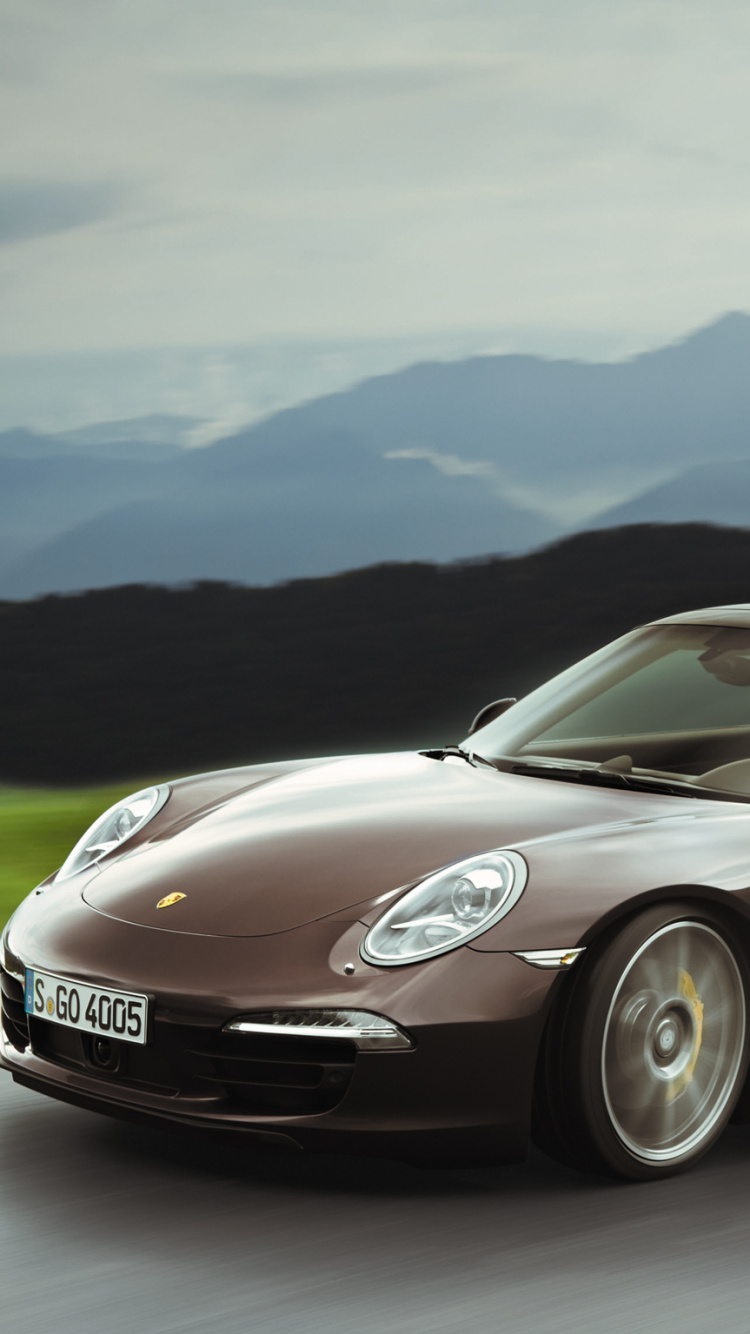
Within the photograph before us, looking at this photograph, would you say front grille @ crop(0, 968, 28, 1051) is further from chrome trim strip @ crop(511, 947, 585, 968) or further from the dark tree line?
the dark tree line

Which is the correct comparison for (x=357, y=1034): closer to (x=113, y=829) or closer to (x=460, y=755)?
(x=113, y=829)

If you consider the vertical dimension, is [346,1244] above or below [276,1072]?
below

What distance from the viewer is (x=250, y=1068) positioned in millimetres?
3146

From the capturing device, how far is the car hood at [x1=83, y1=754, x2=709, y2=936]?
3.41 m

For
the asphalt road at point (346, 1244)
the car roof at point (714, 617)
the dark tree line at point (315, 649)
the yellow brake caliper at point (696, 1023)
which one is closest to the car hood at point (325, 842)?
the yellow brake caliper at point (696, 1023)

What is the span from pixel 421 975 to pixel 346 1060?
221mm

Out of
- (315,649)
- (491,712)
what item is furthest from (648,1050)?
(315,649)

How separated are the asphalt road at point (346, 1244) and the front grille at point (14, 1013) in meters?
0.23

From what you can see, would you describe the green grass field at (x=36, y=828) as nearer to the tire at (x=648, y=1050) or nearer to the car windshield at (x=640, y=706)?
the car windshield at (x=640, y=706)

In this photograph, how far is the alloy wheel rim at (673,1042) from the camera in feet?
10.8

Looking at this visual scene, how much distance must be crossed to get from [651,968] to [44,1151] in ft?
4.59

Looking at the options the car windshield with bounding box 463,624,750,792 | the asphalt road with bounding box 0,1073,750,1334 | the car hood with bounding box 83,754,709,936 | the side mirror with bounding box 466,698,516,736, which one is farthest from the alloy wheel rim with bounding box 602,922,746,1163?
the side mirror with bounding box 466,698,516,736

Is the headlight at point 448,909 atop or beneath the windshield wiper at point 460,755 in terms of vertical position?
beneath

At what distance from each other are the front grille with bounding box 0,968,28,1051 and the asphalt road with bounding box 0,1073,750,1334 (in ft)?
0.75
